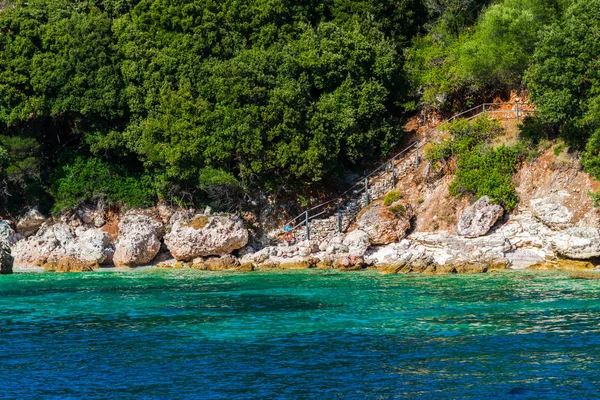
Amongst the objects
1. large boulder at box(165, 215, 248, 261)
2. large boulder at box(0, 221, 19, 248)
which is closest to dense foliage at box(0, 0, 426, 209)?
large boulder at box(165, 215, 248, 261)

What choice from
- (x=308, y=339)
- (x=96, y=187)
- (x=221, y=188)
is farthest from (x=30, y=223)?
(x=308, y=339)

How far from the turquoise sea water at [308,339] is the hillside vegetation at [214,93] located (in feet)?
37.4

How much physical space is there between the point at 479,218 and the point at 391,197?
5946 mm

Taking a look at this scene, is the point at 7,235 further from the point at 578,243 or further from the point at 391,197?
the point at 578,243

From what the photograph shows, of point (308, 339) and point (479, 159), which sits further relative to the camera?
point (479, 159)

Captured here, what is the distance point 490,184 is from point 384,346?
2259 cm

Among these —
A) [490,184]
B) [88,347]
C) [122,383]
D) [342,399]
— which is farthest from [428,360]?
[490,184]

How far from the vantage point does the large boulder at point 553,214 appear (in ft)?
131

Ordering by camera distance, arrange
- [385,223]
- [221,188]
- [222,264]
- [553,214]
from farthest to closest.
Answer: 1. [221,188]
2. [385,223]
3. [222,264]
4. [553,214]

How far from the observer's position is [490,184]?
43344mm

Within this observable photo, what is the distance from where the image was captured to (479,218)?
41.7 metres

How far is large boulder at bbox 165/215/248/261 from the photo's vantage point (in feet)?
143

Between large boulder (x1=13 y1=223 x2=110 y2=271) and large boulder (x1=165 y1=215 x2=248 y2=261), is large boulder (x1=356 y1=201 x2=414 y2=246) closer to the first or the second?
large boulder (x1=165 y1=215 x2=248 y2=261)

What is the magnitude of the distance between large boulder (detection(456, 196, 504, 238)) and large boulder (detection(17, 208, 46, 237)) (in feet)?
78.6
